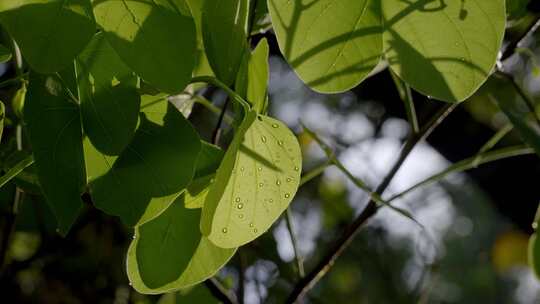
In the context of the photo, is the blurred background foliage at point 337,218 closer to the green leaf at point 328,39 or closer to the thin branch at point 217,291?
the thin branch at point 217,291

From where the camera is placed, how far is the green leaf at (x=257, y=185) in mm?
765

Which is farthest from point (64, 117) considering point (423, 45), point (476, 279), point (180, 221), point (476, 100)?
point (476, 279)

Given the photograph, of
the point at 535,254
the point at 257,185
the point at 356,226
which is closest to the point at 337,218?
the point at 356,226

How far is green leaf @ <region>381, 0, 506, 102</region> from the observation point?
0.76 metres

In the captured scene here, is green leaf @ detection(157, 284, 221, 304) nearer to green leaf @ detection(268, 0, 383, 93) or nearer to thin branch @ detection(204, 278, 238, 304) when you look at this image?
thin branch @ detection(204, 278, 238, 304)

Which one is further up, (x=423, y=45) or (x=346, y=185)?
(x=423, y=45)

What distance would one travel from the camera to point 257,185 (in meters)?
0.78

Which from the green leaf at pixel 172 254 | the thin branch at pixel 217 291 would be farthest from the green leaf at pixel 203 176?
the thin branch at pixel 217 291

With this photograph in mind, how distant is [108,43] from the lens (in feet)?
2.41

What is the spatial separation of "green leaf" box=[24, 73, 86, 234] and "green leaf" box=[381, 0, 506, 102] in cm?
29

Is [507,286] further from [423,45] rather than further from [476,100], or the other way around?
[423,45]

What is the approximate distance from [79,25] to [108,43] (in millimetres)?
54

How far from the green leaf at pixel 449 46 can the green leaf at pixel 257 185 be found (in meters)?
0.13

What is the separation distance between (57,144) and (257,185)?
18cm
